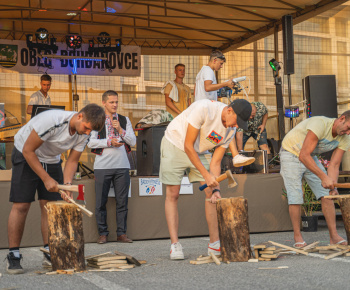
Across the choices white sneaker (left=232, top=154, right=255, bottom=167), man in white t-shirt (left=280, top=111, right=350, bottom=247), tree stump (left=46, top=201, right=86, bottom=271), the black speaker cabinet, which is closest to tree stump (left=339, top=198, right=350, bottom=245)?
man in white t-shirt (left=280, top=111, right=350, bottom=247)

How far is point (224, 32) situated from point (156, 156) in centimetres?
720

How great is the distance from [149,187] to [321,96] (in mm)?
5150

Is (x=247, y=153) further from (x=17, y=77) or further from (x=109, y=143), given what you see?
(x=17, y=77)

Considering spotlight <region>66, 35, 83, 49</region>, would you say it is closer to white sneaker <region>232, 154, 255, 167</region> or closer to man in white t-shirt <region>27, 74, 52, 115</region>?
man in white t-shirt <region>27, 74, 52, 115</region>

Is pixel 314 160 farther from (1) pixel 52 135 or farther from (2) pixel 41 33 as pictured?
(2) pixel 41 33

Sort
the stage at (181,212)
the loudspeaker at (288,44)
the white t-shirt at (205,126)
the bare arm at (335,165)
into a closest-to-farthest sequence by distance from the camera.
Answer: the white t-shirt at (205,126)
the bare arm at (335,165)
the stage at (181,212)
the loudspeaker at (288,44)

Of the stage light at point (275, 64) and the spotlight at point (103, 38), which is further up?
the spotlight at point (103, 38)

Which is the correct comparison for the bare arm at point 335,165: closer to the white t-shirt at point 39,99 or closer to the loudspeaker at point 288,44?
the loudspeaker at point 288,44

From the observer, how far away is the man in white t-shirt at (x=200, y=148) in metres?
4.78

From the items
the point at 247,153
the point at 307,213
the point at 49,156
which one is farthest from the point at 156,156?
the point at 49,156

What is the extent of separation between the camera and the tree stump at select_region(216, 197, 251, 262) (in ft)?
15.9

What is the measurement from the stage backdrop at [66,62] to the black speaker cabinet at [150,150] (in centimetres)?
622

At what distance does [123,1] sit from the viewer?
12.2 m

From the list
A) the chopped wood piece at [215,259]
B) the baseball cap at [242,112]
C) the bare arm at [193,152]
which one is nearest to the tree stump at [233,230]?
the chopped wood piece at [215,259]
